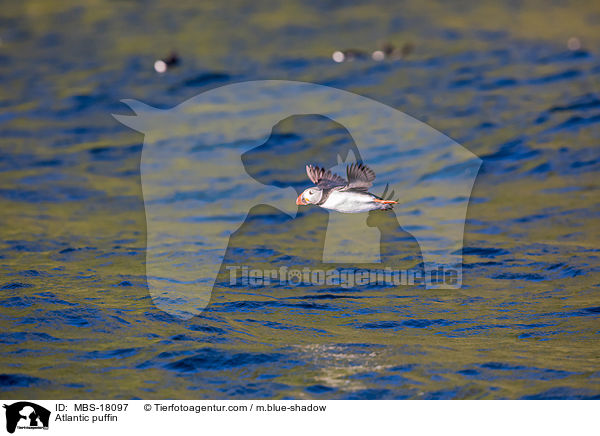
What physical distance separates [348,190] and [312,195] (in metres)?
0.35

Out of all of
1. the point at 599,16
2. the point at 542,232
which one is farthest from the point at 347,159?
the point at 599,16

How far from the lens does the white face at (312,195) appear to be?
21.8 ft

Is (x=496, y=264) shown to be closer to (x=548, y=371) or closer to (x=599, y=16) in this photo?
(x=548, y=371)

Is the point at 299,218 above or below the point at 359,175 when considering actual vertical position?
above

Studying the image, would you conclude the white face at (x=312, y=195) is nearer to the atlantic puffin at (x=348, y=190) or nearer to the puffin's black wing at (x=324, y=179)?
the atlantic puffin at (x=348, y=190)

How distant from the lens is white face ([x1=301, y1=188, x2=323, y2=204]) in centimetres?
664

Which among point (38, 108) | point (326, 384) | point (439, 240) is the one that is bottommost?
point (326, 384)

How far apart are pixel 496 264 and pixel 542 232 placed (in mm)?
1369

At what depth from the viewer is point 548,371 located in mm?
7539
